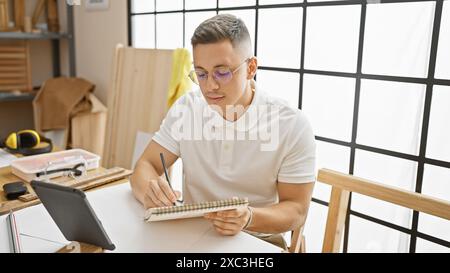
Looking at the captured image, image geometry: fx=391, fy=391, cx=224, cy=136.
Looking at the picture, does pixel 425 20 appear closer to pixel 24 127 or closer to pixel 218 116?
pixel 218 116

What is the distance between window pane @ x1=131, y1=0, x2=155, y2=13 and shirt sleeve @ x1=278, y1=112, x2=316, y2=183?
1.81 metres

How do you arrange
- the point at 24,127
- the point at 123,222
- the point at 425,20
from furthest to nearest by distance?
the point at 24,127
the point at 425,20
the point at 123,222

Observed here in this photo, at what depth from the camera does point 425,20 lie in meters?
1.50

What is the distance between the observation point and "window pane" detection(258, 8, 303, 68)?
1.94 metres

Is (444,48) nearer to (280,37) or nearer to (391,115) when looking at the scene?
(391,115)

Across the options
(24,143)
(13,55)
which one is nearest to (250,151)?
(24,143)

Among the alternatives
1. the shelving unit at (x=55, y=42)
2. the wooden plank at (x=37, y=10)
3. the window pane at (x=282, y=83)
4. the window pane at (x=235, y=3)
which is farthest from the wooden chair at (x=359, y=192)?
the wooden plank at (x=37, y=10)

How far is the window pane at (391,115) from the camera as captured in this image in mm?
1571

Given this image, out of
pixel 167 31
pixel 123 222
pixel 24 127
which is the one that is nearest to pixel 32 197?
pixel 123 222

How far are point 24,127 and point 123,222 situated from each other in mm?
2863

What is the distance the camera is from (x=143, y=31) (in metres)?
2.84

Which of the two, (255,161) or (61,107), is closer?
(255,161)

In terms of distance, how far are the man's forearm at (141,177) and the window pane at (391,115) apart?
3.12 feet

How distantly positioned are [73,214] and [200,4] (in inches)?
73.9
